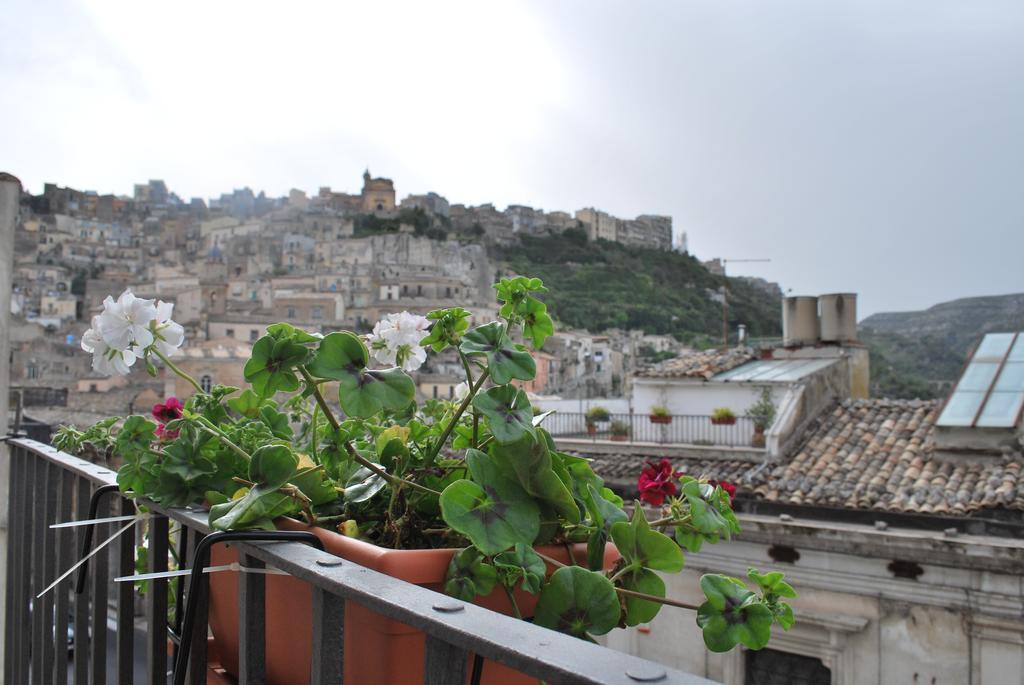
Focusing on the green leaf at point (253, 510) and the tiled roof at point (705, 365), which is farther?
the tiled roof at point (705, 365)

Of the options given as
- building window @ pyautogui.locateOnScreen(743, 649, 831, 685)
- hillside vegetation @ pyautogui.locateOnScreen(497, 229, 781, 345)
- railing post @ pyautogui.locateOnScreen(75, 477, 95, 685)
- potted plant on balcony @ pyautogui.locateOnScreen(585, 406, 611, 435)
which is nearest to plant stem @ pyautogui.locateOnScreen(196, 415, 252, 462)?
railing post @ pyautogui.locateOnScreen(75, 477, 95, 685)

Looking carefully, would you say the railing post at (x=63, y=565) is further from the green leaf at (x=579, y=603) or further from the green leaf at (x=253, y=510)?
the green leaf at (x=579, y=603)

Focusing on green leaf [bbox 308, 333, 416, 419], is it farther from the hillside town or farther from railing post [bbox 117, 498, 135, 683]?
the hillside town

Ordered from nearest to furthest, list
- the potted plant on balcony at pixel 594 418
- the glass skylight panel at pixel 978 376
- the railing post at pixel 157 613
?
the railing post at pixel 157 613 < the glass skylight panel at pixel 978 376 < the potted plant on balcony at pixel 594 418

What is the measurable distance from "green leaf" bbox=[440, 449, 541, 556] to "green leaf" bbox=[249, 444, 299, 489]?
25 centimetres

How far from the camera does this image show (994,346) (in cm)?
1027

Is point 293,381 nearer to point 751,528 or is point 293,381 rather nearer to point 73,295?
point 751,528

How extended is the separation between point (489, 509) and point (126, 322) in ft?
2.25

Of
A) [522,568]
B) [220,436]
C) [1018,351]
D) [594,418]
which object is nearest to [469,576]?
[522,568]

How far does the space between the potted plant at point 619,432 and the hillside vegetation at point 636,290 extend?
86.2 feet

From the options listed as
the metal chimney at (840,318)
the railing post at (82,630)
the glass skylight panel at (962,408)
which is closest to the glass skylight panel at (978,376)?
the glass skylight panel at (962,408)

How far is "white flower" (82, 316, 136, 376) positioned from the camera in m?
1.18

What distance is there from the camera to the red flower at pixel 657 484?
4.90 feet

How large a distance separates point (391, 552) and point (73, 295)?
233 ft
